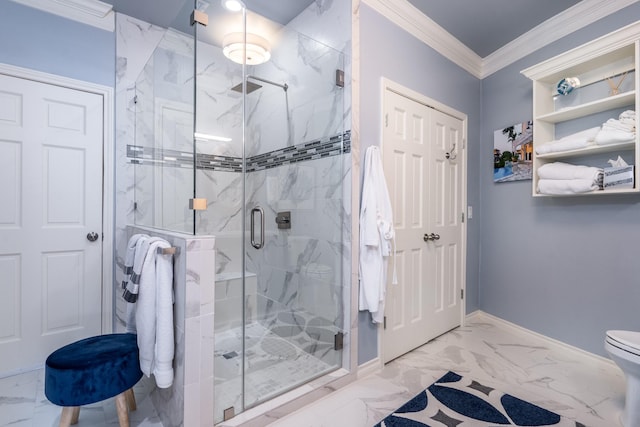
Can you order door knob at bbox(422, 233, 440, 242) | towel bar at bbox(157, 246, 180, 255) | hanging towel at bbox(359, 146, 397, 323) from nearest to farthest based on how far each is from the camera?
towel bar at bbox(157, 246, 180, 255), hanging towel at bbox(359, 146, 397, 323), door knob at bbox(422, 233, 440, 242)

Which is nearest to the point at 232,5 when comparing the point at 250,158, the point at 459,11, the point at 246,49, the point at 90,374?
the point at 246,49

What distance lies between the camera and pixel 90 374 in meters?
1.29

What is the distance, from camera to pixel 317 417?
64.4 inches

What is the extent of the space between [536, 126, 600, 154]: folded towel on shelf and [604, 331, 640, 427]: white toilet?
4.22 ft

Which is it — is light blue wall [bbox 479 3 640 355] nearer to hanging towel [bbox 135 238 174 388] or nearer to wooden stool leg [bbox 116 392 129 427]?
hanging towel [bbox 135 238 174 388]

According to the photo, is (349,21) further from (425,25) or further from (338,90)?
(425,25)

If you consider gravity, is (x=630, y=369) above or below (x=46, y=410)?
above

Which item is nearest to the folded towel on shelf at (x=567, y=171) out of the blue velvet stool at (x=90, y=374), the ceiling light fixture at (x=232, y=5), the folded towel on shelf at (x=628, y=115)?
the folded towel on shelf at (x=628, y=115)

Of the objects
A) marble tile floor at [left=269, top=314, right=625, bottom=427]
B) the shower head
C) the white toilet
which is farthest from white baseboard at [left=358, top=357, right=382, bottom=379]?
the shower head

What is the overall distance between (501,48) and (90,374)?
3.87 m

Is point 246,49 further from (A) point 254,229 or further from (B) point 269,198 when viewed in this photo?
(A) point 254,229

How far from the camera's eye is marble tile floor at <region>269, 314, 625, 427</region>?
1.66 metres

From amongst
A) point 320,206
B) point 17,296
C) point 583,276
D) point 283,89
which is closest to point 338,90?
point 283,89

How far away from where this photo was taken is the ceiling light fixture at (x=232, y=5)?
164 cm
